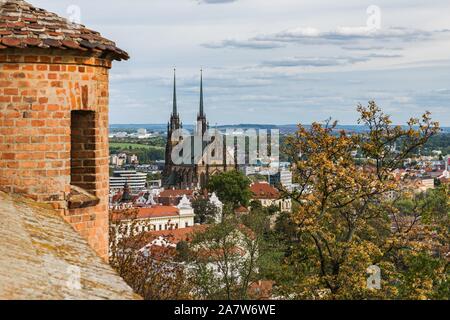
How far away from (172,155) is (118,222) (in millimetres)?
118638

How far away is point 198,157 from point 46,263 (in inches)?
5165

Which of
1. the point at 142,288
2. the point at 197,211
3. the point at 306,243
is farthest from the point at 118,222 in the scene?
the point at 197,211

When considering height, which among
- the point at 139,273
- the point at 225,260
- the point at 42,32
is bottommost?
the point at 225,260

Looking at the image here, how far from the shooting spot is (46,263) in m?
5.11

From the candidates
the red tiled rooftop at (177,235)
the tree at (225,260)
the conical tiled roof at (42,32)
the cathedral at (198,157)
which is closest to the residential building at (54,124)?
the conical tiled roof at (42,32)

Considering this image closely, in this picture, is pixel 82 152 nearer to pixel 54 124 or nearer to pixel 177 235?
pixel 54 124

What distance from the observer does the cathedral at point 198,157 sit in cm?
13625

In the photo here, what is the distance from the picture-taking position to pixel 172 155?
138875mm

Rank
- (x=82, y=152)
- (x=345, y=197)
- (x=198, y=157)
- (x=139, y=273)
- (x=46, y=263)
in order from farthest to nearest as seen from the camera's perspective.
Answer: (x=198, y=157)
(x=139, y=273)
(x=345, y=197)
(x=82, y=152)
(x=46, y=263)

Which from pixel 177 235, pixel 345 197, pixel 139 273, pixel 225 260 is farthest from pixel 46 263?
pixel 177 235

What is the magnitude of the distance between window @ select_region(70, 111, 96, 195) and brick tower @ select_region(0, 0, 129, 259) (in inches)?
3.3

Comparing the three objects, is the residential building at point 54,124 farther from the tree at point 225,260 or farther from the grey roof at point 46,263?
the tree at point 225,260

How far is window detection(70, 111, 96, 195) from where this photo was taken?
26.5 ft
